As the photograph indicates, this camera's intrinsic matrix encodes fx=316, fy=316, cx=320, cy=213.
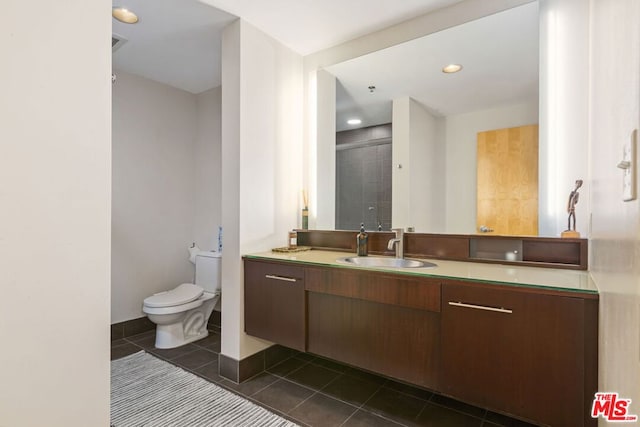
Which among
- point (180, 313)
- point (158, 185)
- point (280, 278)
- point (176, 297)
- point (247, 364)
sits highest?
point (158, 185)

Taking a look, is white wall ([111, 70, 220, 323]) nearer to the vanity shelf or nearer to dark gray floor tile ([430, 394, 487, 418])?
the vanity shelf

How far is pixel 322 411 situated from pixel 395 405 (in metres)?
0.42

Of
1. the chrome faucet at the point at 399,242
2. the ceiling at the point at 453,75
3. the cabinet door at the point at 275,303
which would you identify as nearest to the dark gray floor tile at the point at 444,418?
the cabinet door at the point at 275,303

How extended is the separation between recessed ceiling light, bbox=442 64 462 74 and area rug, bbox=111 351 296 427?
231cm

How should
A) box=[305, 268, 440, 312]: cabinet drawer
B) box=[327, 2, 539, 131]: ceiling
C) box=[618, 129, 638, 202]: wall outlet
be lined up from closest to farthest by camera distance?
box=[618, 129, 638, 202]: wall outlet → box=[305, 268, 440, 312]: cabinet drawer → box=[327, 2, 539, 131]: ceiling

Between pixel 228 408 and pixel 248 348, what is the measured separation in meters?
0.42

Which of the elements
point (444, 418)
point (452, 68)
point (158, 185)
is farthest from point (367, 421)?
point (158, 185)

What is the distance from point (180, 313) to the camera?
2596mm

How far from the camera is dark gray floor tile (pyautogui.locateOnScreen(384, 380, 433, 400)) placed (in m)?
1.92

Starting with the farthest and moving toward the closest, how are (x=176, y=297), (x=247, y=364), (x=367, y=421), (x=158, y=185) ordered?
1. (x=158, y=185)
2. (x=176, y=297)
3. (x=247, y=364)
4. (x=367, y=421)

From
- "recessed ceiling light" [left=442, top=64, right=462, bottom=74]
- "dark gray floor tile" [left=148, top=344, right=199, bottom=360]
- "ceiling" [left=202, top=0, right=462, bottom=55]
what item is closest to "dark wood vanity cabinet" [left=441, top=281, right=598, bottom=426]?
"recessed ceiling light" [left=442, top=64, right=462, bottom=74]

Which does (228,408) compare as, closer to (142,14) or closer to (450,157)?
(450,157)

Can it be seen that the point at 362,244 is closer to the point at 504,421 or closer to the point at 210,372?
the point at 504,421

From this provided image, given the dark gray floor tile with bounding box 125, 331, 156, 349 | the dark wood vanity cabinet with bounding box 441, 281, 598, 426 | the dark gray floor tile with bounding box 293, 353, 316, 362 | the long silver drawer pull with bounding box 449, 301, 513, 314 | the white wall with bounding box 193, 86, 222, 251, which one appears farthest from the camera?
the white wall with bounding box 193, 86, 222, 251
